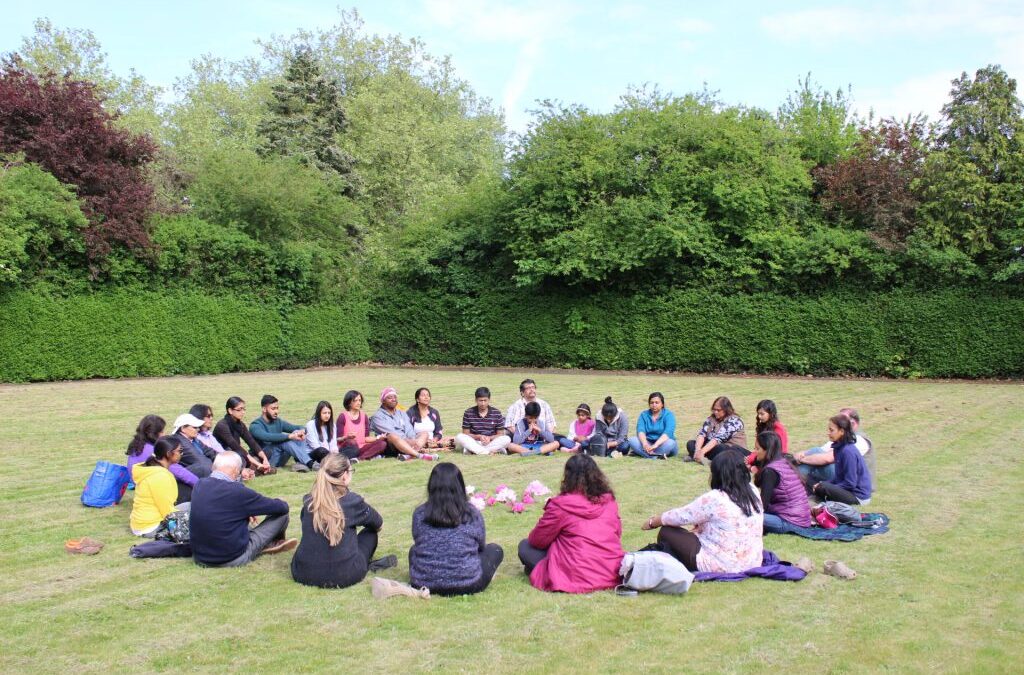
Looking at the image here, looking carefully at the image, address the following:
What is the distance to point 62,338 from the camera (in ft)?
76.5

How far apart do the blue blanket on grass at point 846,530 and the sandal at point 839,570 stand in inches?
38.2

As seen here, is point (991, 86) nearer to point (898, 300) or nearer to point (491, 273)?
point (898, 300)

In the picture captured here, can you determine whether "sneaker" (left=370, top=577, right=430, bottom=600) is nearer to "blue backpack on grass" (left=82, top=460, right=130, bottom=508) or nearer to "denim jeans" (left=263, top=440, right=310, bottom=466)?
"blue backpack on grass" (left=82, top=460, right=130, bottom=508)

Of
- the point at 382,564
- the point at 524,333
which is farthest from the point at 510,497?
the point at 524,333

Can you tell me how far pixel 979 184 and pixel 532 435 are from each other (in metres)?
17.5

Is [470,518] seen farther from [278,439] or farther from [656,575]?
[278,439]

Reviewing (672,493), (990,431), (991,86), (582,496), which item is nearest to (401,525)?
(582,496)

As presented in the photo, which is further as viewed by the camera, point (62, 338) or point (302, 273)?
point (302, 273)

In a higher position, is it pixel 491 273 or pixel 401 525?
pixel 491 273

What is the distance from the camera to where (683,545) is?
243 inches

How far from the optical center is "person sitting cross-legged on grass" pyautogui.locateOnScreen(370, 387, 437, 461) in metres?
11.9

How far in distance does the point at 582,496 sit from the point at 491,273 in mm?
26150

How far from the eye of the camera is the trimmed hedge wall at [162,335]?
74.4 ft

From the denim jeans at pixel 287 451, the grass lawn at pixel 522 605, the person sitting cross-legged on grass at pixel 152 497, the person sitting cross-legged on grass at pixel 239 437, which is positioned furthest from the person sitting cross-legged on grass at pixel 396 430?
the person sitting cross-legged on grass at pixel 152 497
